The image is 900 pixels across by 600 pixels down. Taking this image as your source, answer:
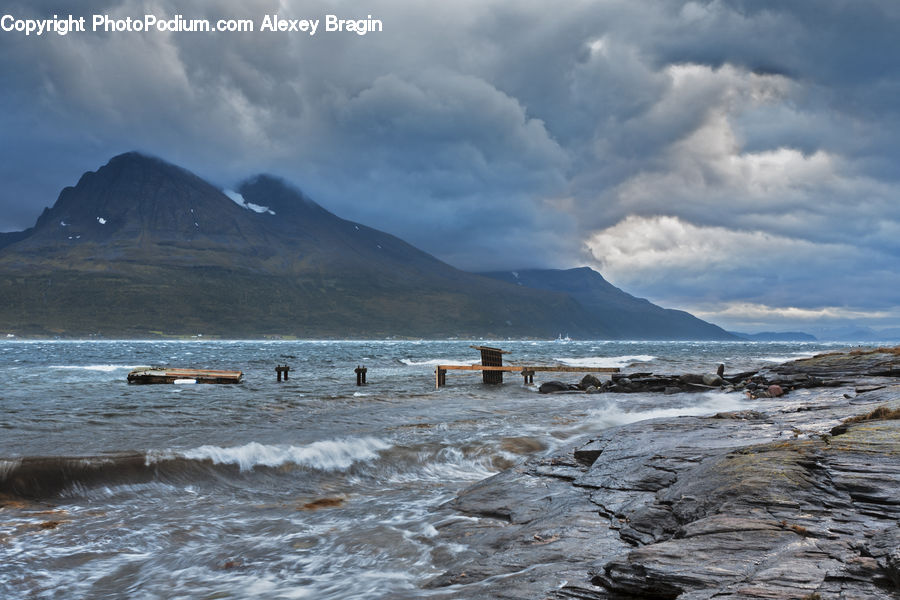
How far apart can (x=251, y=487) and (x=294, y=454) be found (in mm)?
2152

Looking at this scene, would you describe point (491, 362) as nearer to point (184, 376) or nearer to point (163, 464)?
point (184, 376)

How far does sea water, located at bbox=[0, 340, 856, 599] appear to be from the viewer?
25.9 feet

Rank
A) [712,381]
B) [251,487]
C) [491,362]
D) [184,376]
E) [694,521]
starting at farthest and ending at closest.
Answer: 1. [491,362]
2. [184,376]
3. [712,381]
4. [251,487]
5. [694,521]

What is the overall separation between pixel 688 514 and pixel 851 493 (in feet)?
6.50

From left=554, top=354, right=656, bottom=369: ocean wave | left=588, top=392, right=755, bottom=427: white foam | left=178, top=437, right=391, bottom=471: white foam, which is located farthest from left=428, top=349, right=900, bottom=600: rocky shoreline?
left=554, top=354, right=656, bottom=369: ocean wave

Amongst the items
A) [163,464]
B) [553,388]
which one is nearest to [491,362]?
[553,388]

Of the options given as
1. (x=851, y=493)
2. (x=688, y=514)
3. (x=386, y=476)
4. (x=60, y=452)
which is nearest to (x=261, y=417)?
(x=60, y=452)

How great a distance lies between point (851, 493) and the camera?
6762 mm

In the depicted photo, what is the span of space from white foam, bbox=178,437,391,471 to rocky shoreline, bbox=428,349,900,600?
17.2ft

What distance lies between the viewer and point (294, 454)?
1575 centimetres

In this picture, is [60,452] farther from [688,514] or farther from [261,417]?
[688,514]

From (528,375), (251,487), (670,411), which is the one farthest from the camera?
(528,375)

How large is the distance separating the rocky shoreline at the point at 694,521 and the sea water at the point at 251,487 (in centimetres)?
93

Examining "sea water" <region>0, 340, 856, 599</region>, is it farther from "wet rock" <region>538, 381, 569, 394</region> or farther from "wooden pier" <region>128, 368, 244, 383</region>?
"wooden pier" <region>128, 368, 244, 383</region>
